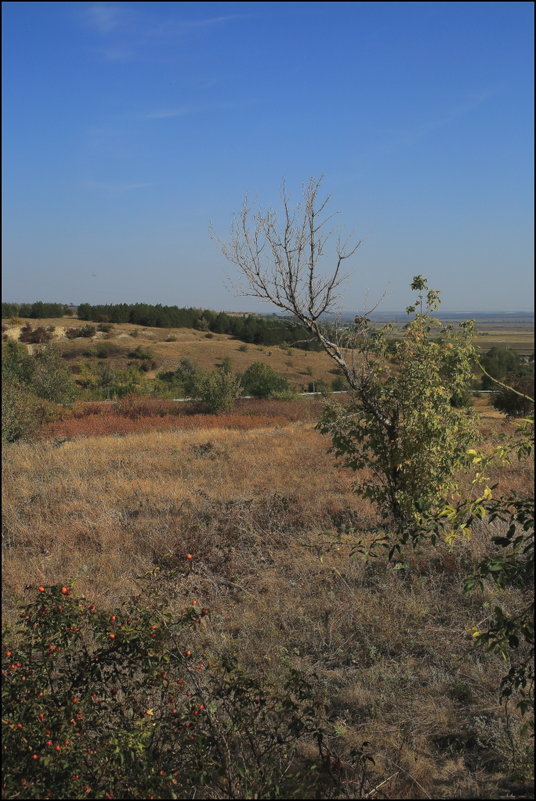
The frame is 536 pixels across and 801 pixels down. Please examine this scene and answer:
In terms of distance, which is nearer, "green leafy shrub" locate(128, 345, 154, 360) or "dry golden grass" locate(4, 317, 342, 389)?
"green leafy shrub" locate(128, 345, 154, 360)

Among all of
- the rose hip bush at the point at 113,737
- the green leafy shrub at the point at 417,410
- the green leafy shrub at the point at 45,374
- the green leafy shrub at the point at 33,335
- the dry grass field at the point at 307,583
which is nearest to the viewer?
the rose hip bush at the point at 113,737

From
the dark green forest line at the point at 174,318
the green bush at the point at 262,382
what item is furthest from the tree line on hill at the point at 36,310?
the green bush at the point at 262,382

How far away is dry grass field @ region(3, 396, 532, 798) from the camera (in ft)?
12.9

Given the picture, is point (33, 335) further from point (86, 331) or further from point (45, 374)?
point (45, 374)

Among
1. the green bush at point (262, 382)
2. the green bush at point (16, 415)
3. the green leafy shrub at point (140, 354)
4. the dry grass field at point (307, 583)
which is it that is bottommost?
the dry grass field at point (307, 583)

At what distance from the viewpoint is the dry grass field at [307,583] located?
3941 millimetres

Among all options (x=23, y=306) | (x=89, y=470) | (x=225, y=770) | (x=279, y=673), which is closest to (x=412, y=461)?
(x=279, y=673)

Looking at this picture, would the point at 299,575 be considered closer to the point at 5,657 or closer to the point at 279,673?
the point at 279,673

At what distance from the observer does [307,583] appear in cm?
688

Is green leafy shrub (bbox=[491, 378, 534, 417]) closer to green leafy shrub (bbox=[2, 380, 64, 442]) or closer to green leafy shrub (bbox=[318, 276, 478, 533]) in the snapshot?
green leafy shrub (bbox=[318, 276, 478, 533])

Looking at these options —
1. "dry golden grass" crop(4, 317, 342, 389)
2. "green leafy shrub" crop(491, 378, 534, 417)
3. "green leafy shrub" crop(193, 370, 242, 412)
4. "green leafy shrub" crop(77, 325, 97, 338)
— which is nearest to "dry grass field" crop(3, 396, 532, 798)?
"green leafy shrub" crop(491, 378, 534, 417)

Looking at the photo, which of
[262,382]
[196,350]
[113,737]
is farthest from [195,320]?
[113,737]

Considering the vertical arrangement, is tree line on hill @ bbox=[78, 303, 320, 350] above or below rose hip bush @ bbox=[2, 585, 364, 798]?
above

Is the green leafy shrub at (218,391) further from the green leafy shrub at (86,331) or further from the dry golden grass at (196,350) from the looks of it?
the green leafy shrub at (86,331)
